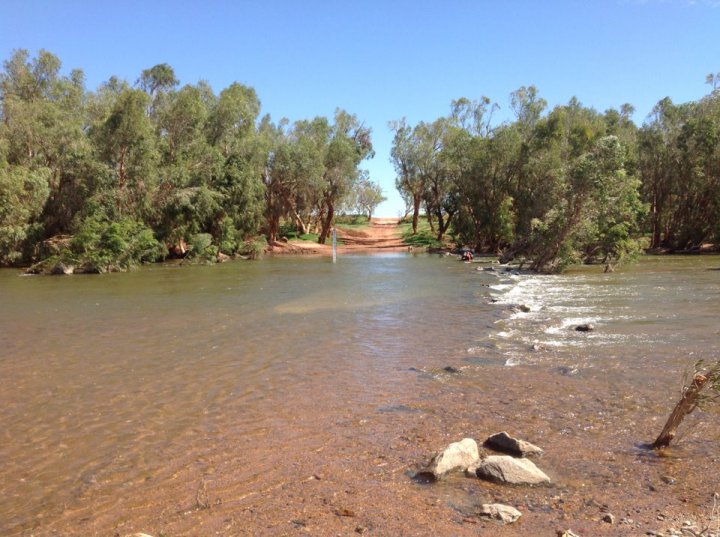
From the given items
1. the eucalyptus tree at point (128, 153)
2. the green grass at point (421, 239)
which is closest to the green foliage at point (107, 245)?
the eucalyptus tree at point (128, 153)

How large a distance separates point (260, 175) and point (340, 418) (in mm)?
43450

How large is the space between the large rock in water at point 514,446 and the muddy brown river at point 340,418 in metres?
0.22

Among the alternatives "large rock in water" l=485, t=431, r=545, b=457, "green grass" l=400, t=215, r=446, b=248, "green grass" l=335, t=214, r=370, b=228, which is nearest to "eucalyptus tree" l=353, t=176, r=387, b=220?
"green grass" l=335, t=214, r=370, b=228

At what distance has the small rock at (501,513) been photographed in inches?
163

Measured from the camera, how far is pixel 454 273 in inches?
1169

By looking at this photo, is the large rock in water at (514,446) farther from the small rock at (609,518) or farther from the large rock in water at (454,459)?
the small rock at (609,518)

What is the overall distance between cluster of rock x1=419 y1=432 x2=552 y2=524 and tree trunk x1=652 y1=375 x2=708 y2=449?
135cm

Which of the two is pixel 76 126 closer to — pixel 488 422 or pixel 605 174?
pixel 605 174

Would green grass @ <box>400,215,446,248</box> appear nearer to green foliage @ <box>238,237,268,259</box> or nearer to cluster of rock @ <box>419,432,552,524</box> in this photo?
green foliage @ <box>238,237,268,259</box>

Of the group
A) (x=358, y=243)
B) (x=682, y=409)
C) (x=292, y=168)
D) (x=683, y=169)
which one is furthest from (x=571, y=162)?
(x=358, y=243)

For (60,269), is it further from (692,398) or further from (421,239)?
(421,239)

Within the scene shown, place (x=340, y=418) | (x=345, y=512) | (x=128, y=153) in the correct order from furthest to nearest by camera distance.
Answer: (x=128, y=153), (x=340, y=418), (x=345, y=512)

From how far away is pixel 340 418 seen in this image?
681cm

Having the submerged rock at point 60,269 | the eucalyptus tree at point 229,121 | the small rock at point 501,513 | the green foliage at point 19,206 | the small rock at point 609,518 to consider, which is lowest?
the submerged rock at point 60,269
